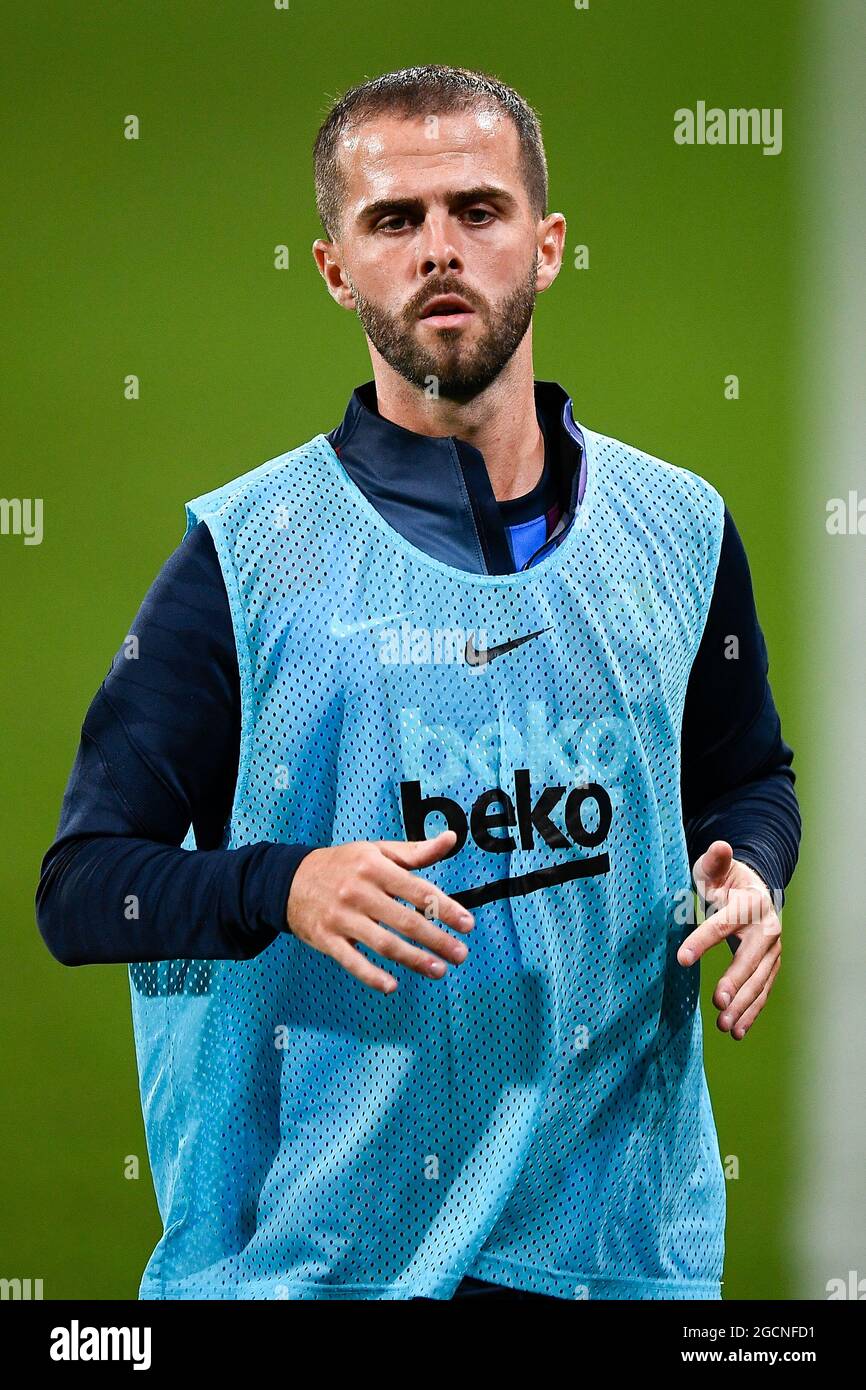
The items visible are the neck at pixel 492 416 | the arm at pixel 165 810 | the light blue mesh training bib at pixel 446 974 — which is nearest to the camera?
the arm at pixel 165 810

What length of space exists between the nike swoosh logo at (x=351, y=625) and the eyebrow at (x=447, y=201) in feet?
1.21

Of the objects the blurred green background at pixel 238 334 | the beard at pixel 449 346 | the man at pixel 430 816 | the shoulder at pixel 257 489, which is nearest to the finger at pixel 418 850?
the man at pixel 430 816

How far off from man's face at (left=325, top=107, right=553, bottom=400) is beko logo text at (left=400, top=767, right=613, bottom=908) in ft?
1.20

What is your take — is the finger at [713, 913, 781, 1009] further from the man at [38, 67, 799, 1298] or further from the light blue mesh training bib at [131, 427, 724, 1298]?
the light blue mesh training bib at [131, 427, 724, 1298]

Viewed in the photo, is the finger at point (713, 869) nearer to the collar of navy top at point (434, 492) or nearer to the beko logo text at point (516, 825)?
the beko logo text at point (516, 825)

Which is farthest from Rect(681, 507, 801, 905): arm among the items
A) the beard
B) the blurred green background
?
the blurred green background

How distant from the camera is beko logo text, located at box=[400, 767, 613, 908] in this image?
1378mm

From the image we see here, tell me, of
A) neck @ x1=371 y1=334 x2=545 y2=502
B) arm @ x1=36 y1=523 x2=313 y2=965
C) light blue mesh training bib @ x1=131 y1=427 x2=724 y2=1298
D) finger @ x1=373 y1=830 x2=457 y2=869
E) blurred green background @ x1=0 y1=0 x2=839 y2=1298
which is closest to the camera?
finger @ x1=373 y1=830 x2=457 y2=869

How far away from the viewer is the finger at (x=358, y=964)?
1180 millimetres

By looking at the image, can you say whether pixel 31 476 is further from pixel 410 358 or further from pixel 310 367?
pixel 410 358

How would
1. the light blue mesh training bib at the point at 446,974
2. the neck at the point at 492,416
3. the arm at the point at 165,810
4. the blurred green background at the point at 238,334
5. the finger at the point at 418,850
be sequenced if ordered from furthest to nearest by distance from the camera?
1. the blurred green background at the point at 238,334
2. the neck at the point at 492,416
3. the light blue mesh training bib at the point at 446,974
4. the arm at the point at 165,810
5. the finger at the point at 418,850
